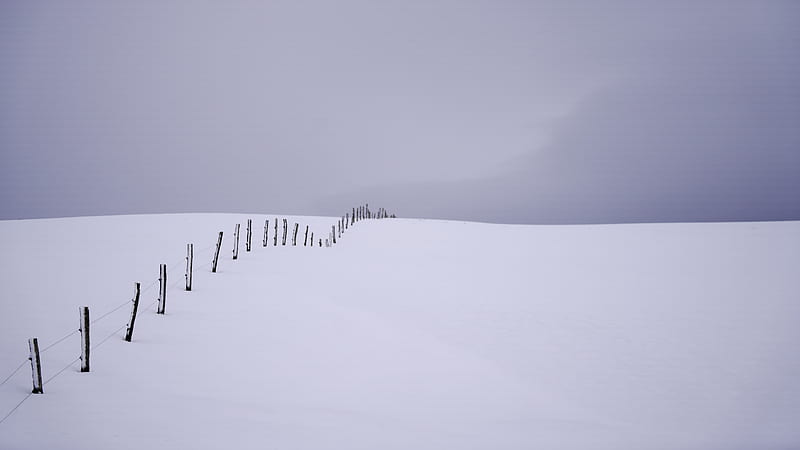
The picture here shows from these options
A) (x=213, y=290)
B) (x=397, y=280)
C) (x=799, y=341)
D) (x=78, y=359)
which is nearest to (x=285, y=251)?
(x=397, y=280)

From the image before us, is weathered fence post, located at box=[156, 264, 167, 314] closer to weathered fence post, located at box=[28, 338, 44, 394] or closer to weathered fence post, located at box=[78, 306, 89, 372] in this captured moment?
weathered fence post, located at box=[78, 306, 89, 372]

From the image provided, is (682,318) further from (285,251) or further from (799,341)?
(285,251)

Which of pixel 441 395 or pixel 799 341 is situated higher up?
pixel 799 341

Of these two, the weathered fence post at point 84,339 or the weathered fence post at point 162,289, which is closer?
the weathered fence post at point 84,339

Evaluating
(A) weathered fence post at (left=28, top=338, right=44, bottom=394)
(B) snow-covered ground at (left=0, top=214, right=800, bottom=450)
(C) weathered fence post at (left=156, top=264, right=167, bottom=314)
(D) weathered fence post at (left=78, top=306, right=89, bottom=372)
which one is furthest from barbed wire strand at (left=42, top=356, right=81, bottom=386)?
(C) weathered fence post at (left=156, top=264, right=167, bottom=314)

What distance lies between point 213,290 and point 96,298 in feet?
11.2

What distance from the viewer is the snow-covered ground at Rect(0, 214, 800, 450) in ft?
24.2

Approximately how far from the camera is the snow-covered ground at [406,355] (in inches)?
290

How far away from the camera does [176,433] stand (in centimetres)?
682

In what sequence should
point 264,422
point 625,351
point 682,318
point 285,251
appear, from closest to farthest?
point 264,422 < point 625,351 < point 682,318 < point 285,251

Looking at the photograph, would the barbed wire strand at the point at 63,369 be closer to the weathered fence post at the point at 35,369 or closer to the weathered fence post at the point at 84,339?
the weathered fence post at the point at 84,339

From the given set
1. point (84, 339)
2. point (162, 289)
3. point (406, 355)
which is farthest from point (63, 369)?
point (406, 355)

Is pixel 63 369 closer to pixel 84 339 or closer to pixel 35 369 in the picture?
pixel 84 339

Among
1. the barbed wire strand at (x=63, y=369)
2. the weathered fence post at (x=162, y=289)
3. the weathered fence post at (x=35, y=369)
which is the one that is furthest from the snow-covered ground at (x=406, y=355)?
the weathered fence post at (x=162, y=289)
